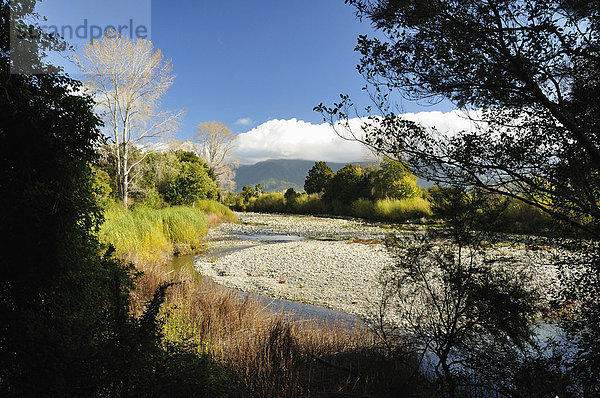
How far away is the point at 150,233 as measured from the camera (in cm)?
902

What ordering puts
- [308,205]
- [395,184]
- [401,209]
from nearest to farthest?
1. [401,209]
2. [395,184]
3. [308,205]

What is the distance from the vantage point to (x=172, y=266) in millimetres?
8555

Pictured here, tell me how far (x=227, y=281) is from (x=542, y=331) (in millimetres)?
6000

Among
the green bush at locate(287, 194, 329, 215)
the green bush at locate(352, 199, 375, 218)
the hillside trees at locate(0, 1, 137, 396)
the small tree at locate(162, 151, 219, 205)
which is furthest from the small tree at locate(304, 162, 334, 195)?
the hillside trees at locate(0, 1, 137, 396)

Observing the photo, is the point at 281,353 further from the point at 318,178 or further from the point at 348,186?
the point at 318,178

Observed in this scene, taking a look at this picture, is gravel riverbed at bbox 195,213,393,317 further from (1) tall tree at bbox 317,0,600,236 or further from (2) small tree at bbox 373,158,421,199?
(2) small tree at bbox 373,158,421,199

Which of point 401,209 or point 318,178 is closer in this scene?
point 401,209

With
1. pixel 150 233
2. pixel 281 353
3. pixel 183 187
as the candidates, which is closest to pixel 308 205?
pixel 183 187

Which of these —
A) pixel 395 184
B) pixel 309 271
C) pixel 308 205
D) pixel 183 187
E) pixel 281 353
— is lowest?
pixel 309 271

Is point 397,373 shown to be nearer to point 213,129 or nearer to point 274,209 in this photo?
point 274,209

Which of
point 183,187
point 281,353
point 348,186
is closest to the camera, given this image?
point 281,353

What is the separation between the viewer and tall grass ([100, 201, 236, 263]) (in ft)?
23.9

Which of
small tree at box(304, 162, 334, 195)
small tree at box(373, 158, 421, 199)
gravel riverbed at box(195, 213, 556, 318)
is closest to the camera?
gravel riverbed at box(195, 213, 556, 318)

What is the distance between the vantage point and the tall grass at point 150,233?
23.9 ft
